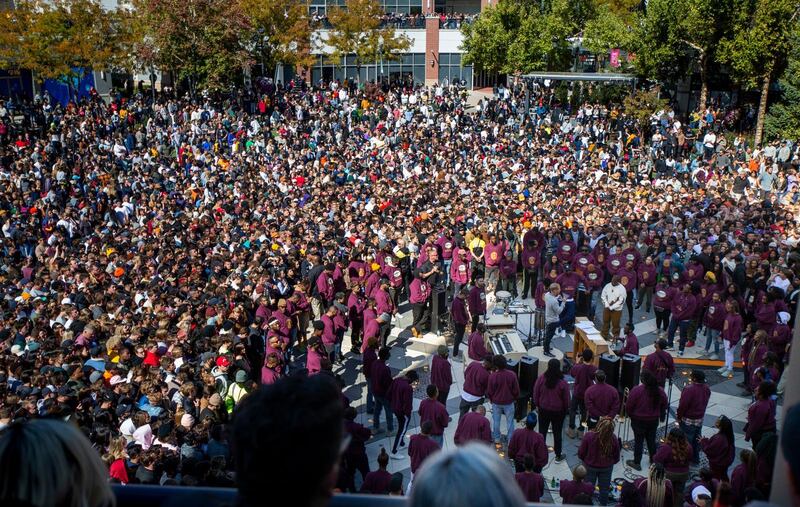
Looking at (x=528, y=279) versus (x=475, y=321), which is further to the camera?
(x=528, y=279)

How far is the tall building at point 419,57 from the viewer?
45.5m

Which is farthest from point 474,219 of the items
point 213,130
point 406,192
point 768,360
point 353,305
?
point 213,130

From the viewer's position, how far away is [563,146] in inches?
1057

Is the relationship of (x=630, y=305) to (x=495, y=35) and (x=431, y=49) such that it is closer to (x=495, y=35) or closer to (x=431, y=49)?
(x=495, y=35)

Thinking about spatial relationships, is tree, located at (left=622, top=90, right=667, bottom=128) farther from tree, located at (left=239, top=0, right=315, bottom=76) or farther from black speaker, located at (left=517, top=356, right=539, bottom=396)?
black speaker, located at (left=517, top=356, right=539, bottom=396)

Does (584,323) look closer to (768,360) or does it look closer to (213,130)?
(768,360)

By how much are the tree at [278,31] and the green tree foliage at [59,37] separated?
6.83 meters

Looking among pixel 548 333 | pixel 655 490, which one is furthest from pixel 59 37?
pixel 655 490

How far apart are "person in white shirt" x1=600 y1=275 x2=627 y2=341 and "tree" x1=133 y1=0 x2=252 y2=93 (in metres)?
24.0

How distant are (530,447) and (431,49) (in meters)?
42.5

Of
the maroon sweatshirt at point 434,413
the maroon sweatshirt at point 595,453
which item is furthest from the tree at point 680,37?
the maroon sweatshirt at point 434,413

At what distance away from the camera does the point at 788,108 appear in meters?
28.0

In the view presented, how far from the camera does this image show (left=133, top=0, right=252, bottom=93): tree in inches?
1228

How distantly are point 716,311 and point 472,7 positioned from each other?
43.7 m
